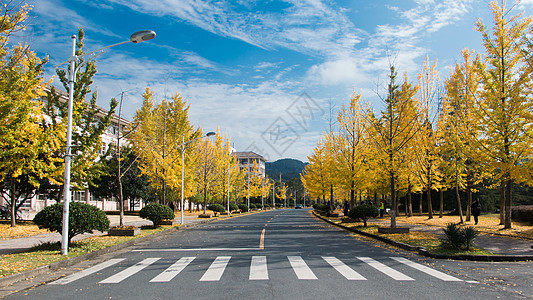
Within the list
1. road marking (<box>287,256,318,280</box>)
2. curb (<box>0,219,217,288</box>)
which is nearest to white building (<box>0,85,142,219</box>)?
curb (<box>0,219,217,288</box>)

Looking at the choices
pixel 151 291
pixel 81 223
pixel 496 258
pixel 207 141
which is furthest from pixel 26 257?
pixel 207 141

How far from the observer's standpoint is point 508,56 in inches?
762

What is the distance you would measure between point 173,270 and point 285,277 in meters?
2.96

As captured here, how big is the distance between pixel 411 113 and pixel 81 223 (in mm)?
18095

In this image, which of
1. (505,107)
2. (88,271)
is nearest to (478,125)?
(505,107)

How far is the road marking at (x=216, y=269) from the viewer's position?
28.2 ft

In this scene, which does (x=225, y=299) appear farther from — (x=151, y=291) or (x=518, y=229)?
(x=518, y=229)

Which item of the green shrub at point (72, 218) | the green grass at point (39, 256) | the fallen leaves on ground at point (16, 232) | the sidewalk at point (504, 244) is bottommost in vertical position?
the fallen leaves on ground at point (16, 232)

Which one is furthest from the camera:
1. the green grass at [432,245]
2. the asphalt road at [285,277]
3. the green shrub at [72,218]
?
the green shrub at [72,218]

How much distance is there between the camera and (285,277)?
854cm

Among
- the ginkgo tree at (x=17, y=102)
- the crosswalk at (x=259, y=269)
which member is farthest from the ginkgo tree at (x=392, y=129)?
the ginkgo tree at (x=17, y=102)

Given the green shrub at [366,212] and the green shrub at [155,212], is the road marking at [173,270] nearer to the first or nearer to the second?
the green shrub at [155,212]

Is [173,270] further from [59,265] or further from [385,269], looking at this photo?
[385,269]

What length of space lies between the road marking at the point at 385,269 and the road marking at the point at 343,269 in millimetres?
722
